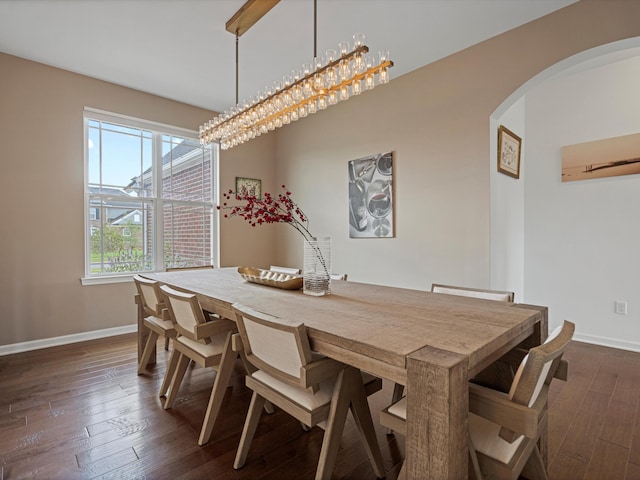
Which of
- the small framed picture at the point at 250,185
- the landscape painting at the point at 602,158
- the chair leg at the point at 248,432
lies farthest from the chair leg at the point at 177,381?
the landscape painting at the point at 602,158

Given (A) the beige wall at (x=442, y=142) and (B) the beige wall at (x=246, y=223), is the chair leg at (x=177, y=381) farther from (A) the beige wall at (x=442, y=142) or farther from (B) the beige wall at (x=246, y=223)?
(B) the beige wall at (x=246, y=223)

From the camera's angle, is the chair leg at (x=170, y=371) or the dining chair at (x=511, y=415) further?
the chair leg at (x=170, y=371)

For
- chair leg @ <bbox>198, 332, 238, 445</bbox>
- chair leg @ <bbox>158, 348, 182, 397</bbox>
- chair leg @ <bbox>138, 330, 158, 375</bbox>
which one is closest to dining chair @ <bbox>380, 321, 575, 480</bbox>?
chair leg @ <bbox>198, 332, 238, 445</bbox>

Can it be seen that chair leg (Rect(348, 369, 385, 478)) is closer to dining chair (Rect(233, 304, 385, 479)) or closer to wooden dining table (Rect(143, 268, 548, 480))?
dining chair (Rect(233, 304, 385, 479))

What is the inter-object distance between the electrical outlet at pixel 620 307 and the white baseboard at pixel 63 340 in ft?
16.4

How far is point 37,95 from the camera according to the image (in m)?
3.09

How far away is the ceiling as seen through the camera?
2.30 metres

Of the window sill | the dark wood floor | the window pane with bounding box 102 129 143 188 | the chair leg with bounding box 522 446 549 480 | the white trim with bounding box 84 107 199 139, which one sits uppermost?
the white trim with bounding box 84 107 199 139

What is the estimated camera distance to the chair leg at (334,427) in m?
1.25

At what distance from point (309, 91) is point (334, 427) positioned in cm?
187

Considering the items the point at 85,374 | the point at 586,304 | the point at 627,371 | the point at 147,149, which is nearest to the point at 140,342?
the point at 85,374

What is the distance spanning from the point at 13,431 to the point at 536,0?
425cm

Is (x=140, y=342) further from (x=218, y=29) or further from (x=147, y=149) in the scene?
(x=218, y=29)

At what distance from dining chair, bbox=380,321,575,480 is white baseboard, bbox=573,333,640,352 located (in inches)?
104
